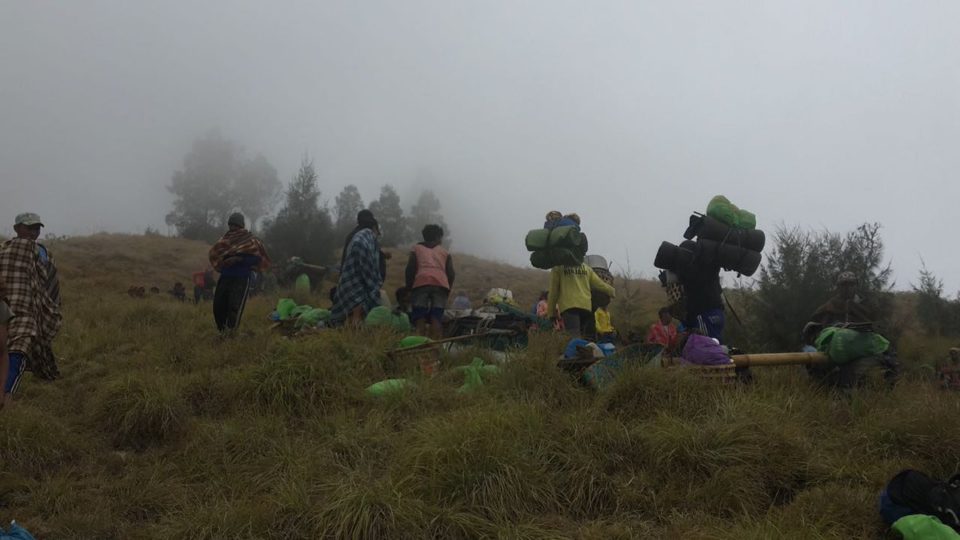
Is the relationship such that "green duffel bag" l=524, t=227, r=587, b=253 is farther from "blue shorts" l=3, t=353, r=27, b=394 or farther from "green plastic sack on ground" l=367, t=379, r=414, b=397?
"blue shorts" l=3, t=353, r=27, b=394

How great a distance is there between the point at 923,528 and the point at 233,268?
6040mm

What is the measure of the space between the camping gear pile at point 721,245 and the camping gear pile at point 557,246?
4.44 ft

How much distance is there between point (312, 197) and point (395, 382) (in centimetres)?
2006

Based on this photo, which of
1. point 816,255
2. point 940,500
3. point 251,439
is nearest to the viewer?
point 940,500

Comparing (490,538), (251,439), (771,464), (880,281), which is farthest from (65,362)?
(880,281)

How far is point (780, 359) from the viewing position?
4855 mm

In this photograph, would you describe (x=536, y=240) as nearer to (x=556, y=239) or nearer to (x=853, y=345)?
(x=556, y=239)

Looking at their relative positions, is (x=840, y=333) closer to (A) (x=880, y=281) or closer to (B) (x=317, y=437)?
(B) (x=317, y=437)

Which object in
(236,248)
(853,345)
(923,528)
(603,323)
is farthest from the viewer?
(603,323)

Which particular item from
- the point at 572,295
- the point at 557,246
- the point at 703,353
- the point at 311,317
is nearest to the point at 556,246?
the point at 557,246

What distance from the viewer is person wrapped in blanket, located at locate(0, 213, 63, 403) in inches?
179

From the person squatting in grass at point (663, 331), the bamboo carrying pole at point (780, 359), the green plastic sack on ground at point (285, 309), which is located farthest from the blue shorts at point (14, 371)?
the person squatting in grass at point (663, 331)

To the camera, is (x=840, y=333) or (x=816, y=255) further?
(x=816, y=255)

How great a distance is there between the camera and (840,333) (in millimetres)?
4766
